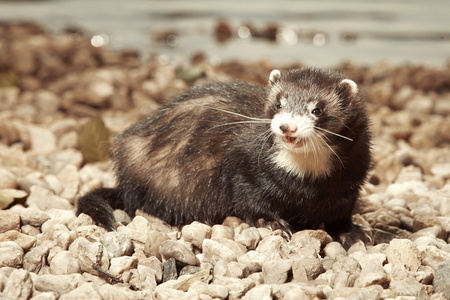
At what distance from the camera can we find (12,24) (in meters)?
10.6

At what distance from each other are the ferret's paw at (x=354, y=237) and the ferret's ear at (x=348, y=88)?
77 cm

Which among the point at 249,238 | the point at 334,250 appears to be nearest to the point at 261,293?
the point at 249,238

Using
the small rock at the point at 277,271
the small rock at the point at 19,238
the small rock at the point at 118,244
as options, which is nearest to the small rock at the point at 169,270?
the small rock at the point at 118,244

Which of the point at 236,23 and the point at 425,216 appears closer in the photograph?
the point at 425,216

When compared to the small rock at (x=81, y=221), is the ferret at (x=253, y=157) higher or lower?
higher

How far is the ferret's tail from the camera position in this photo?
3445 mm

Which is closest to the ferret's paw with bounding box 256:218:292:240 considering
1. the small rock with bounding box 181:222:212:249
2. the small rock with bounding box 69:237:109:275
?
the small rock with bounding box 181:222:212:249

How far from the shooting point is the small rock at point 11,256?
113 inches

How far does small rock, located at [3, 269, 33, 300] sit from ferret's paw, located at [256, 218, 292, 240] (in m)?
1.38

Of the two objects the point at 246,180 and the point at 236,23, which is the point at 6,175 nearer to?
the point at 246,180

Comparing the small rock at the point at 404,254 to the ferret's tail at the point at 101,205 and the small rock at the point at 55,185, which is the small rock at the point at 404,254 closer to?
the ferret's tail at the point at 101,205

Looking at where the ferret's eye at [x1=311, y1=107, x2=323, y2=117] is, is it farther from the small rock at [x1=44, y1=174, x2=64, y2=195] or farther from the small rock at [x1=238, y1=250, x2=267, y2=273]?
the small rock at [x1=44, y1=174, x2=64, y2=195]

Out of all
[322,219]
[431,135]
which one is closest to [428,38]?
[431,135]

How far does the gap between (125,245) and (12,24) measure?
8.52m
